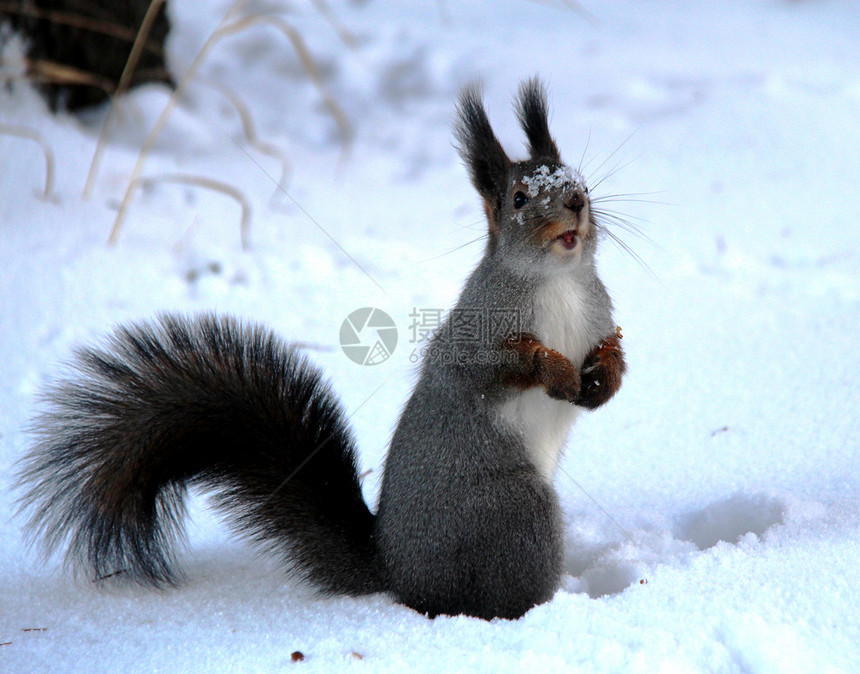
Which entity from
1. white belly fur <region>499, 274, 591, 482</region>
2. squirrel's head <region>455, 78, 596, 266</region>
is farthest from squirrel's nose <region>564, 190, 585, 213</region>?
white belly fur <region>499, 274, 591, 482</region>

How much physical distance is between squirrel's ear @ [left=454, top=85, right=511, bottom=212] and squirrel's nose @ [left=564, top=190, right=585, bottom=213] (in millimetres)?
177

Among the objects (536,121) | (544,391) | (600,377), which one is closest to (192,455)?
(544,391)

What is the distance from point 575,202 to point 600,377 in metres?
0.33

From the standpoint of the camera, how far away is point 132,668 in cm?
124

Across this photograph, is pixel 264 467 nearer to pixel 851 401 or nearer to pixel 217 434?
pixel 217 434

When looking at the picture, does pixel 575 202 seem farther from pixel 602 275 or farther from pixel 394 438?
pixel 602 275

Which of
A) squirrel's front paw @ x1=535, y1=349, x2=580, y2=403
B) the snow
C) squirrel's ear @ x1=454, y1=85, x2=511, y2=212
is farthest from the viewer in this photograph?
squirrel's ear @ x1=454, y1=85, x2=511, y2=212

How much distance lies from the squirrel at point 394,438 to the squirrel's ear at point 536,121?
0.33 ft

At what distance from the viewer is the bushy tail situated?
1477 millimetres

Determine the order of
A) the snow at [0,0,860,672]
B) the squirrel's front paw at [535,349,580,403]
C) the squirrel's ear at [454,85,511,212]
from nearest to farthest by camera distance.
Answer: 1. the snow at [0,0,860,672]
2. the squirrel's front paw at [535,349,580,403]
3. the squirrel's ear at [454,85,511,212]

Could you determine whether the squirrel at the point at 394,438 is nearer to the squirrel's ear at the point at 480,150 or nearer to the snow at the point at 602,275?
the squirrel's ear at the point at 480,150

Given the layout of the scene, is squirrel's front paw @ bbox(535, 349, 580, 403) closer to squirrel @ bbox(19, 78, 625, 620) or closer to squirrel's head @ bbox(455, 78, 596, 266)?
squirrel @ bbox(19, 78, 625, 620)

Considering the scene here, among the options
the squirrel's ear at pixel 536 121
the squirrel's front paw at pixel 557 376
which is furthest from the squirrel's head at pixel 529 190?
the squirrel's front paw at pixel 557 376

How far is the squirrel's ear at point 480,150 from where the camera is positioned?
1.63 m
